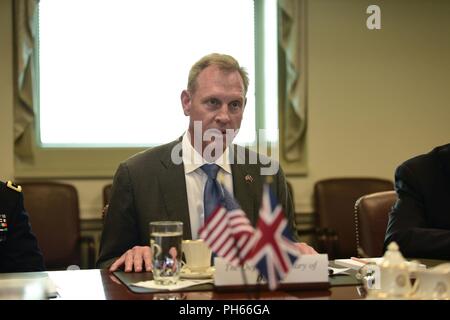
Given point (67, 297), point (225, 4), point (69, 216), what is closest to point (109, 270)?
point (67, 297)

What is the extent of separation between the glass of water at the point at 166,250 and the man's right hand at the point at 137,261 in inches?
12.4

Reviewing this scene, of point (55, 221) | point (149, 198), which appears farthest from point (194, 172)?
point (55, 221)

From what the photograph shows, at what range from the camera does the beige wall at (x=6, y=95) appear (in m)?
4.82

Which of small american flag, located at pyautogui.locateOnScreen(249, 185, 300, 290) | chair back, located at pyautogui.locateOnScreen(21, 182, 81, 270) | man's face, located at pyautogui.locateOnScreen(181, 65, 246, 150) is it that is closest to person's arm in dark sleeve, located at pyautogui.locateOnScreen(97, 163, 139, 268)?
man's face, located at pyautogui.locateOnScreen(181, 65, 246, 150)

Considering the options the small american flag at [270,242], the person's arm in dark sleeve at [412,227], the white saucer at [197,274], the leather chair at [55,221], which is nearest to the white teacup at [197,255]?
the white saucer at [197,274]

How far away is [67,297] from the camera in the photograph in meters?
1.71

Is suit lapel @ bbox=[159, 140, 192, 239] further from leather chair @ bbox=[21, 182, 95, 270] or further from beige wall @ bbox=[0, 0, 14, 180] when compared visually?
beige wall @ bbox=[0, 0, 14, 180]

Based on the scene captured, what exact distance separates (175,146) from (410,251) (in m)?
1.09

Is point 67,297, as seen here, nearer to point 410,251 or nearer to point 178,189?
point 178,189

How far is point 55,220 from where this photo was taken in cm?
468

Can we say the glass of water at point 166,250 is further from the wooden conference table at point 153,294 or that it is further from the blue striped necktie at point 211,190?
the blue striped necktie at point 211,190

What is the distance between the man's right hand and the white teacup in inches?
8.1

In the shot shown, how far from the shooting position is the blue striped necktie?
2.55m

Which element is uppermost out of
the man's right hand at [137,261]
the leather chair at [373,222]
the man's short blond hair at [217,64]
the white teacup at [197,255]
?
the man's short blond hair at [217,64]
